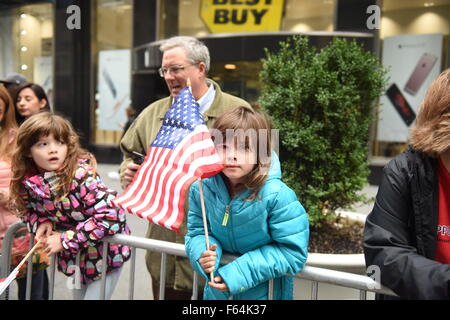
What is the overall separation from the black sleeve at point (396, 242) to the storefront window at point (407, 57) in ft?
25.6

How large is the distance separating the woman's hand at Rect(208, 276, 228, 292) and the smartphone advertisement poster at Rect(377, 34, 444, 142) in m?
8.22

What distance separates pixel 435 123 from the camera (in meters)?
1.69

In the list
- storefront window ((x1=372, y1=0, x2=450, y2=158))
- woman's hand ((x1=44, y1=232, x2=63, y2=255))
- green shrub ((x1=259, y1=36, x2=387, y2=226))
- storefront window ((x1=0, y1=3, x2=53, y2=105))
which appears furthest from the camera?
storefront window ((x1=0, y1=3, x2=53, y2=105))

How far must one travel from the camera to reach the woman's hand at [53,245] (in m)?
2.40

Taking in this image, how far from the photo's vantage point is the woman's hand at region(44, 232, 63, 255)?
94.5 inches

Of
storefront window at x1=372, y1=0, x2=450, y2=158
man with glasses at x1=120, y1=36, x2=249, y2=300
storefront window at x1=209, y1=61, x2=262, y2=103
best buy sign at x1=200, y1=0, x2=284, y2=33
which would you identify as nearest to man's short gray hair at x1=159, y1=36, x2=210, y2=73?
man with glasses at x1=120, y1=36, x2=249, y2=300

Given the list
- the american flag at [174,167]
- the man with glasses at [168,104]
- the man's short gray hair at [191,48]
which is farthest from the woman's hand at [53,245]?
the man's short gray hair at [191,48]

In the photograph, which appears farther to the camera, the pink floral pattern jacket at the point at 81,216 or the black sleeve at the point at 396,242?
the pink floral pattern jacket at the point at 81,216

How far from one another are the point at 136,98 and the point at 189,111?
36.3 ft

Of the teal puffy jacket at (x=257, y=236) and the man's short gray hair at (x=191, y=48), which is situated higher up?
the man's short gray hair at (x=191, y=48)

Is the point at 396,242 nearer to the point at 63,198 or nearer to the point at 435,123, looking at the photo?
the point at 435,123

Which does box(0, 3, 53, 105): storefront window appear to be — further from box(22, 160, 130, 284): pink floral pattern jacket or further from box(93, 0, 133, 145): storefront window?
box(22, 160, 130, 284): pink floral pattern jacket

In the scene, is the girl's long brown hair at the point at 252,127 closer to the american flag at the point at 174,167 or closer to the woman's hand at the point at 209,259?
the american flag at the point at 174,167

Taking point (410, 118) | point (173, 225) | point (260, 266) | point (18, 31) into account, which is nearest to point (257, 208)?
point (260, 266)
